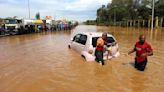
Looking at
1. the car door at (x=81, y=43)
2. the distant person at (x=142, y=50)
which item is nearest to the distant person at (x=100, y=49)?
the car door at (x=81, y=43)

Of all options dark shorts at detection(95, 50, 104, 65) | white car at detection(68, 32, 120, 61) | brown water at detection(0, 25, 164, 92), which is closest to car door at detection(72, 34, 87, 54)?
white car at detection(68, 32, 120, 61)

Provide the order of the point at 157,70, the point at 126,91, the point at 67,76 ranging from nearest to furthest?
the point at 126,91 → the point at 67,76 → the point at 157,70

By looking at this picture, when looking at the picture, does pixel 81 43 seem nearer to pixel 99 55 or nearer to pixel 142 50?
pixel 99 55

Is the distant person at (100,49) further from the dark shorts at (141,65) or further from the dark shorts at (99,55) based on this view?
the dark shorts at (141,65)

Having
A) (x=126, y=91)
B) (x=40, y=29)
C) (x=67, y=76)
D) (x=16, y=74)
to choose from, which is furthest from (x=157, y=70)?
(x=40, y=29)

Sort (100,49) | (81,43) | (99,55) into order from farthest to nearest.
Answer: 1. (81,43)
2. (99,55)
3. (100,49)

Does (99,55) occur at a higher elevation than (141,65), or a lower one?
higher

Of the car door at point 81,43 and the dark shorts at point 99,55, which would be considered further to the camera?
the car door at point 81,43

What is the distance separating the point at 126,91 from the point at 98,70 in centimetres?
249

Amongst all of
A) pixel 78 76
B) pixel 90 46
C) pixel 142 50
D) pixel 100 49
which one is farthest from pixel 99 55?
pixel 142 50

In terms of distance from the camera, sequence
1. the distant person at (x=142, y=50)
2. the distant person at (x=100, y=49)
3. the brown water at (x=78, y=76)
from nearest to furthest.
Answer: the brown water at (x=78, y=76) → the distant person at (x=142, y=50) → the distant person at (x=100, y=49)

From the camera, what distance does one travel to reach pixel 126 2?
79438mm

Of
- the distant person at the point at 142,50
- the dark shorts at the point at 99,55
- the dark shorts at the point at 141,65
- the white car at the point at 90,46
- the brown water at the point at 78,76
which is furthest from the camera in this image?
the white car at the point at 90,46

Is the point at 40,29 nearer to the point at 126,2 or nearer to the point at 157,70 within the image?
the point at 157,70
